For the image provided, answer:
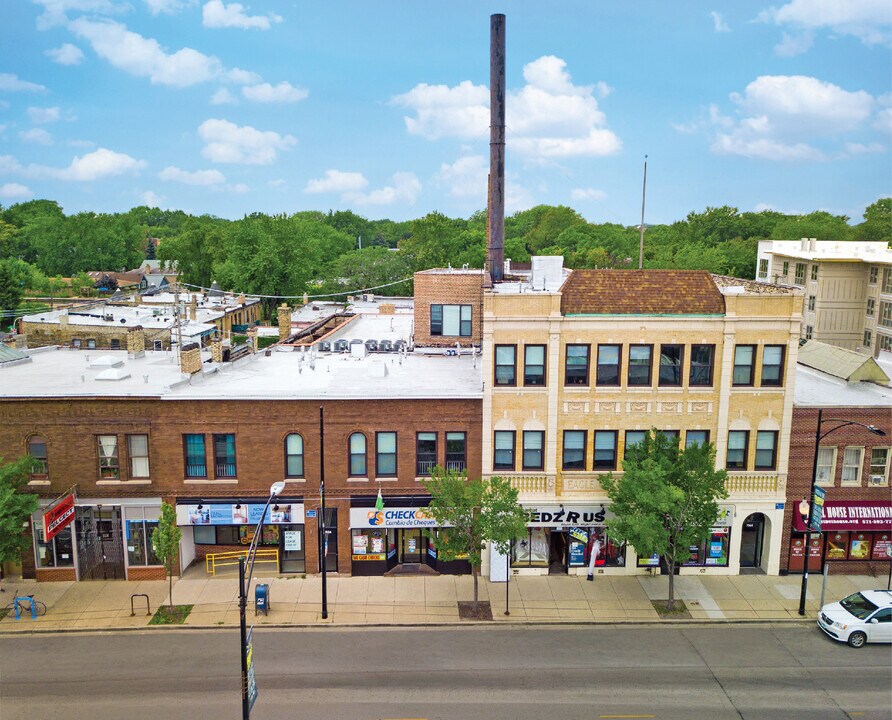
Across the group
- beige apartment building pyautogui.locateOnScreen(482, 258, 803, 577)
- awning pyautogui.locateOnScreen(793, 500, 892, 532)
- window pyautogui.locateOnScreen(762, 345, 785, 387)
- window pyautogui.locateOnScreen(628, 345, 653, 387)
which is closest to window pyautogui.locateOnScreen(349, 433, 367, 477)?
beige apartment building pyautogui.locateOnScreen(482, 258, 803, 577)

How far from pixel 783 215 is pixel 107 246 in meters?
132

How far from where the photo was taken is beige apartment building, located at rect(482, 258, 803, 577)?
30.8 m

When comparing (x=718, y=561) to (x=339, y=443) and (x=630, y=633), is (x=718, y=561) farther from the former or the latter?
(x=339, y=443)

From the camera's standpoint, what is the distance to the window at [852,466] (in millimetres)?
32125

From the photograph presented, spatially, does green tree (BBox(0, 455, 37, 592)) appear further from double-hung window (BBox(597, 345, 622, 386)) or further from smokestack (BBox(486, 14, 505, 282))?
smokestack (BBox(486, 14, 505, 282))

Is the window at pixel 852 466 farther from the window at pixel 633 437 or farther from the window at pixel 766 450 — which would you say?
the window at pixel 633 437

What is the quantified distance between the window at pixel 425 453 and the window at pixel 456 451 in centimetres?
55

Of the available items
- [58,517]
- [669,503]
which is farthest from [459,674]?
[58,517]

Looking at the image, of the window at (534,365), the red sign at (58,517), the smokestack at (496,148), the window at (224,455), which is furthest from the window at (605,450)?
the red sign at (58,517)

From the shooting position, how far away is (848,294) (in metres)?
75.8

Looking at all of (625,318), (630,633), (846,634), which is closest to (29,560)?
(630,633)

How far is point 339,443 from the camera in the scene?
→ 104 ft

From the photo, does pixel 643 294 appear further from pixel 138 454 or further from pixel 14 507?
pixel 14 507

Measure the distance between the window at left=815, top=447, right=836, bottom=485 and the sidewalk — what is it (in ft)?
13.9
